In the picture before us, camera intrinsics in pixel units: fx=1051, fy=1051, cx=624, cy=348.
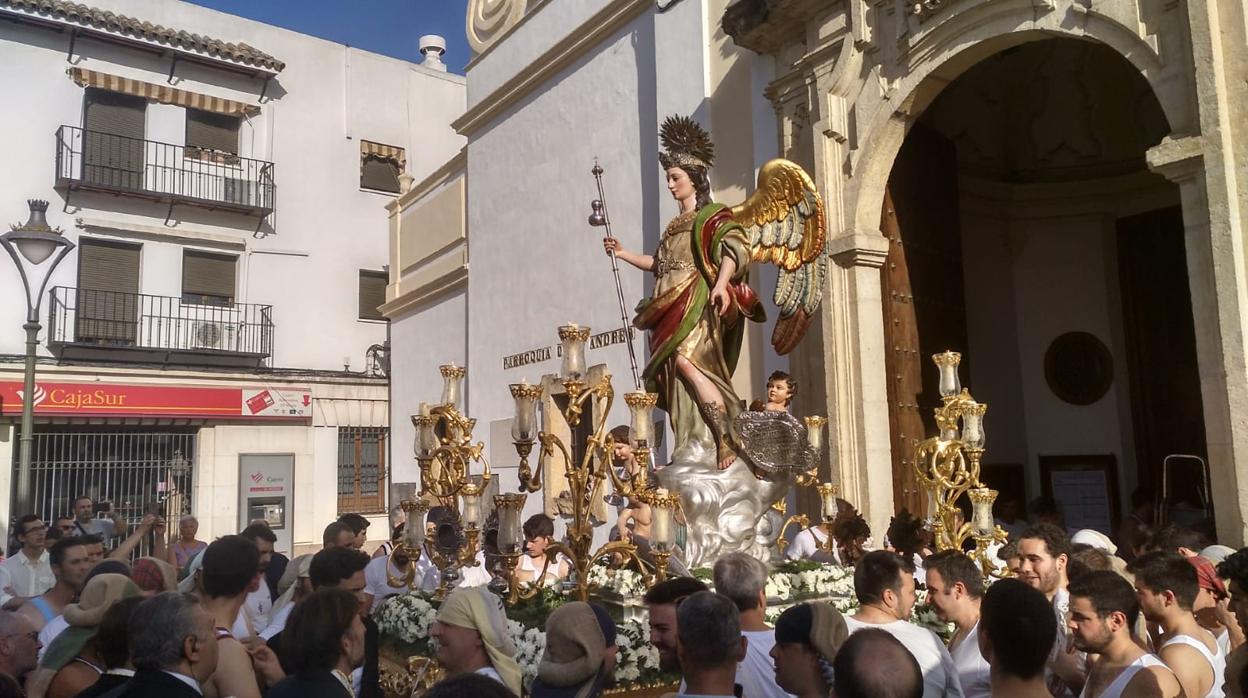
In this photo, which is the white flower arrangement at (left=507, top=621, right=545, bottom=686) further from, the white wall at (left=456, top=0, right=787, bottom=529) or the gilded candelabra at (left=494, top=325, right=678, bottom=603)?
the white wall at (left=456, top=0, right=787, bottom=529)

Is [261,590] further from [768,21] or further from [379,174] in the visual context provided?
[379,174]

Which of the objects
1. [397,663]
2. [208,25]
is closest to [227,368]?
[208,25]

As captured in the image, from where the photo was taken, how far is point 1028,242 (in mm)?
12297

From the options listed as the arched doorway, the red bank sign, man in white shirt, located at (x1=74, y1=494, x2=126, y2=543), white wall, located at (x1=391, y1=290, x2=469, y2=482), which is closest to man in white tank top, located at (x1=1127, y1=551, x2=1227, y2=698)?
the arched doorway

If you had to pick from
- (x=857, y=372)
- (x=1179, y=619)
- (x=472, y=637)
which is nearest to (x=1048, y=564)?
(x=1179, y=619)

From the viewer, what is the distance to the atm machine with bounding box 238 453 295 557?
2020cm

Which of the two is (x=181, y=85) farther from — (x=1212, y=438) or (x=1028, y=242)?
(x=1212, y=438)

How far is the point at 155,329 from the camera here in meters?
19.7

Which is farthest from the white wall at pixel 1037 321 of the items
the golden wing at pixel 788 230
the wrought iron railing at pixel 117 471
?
the wrought iron railing at pixel 117 471

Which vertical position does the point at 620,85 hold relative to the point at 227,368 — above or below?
above

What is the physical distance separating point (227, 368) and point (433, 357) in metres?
4.73

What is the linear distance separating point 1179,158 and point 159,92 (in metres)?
18.5

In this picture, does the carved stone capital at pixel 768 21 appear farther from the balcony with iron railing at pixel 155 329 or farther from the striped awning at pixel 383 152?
the striped awning at pixel 383 152

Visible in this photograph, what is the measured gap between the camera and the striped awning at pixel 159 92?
19.1 meters
